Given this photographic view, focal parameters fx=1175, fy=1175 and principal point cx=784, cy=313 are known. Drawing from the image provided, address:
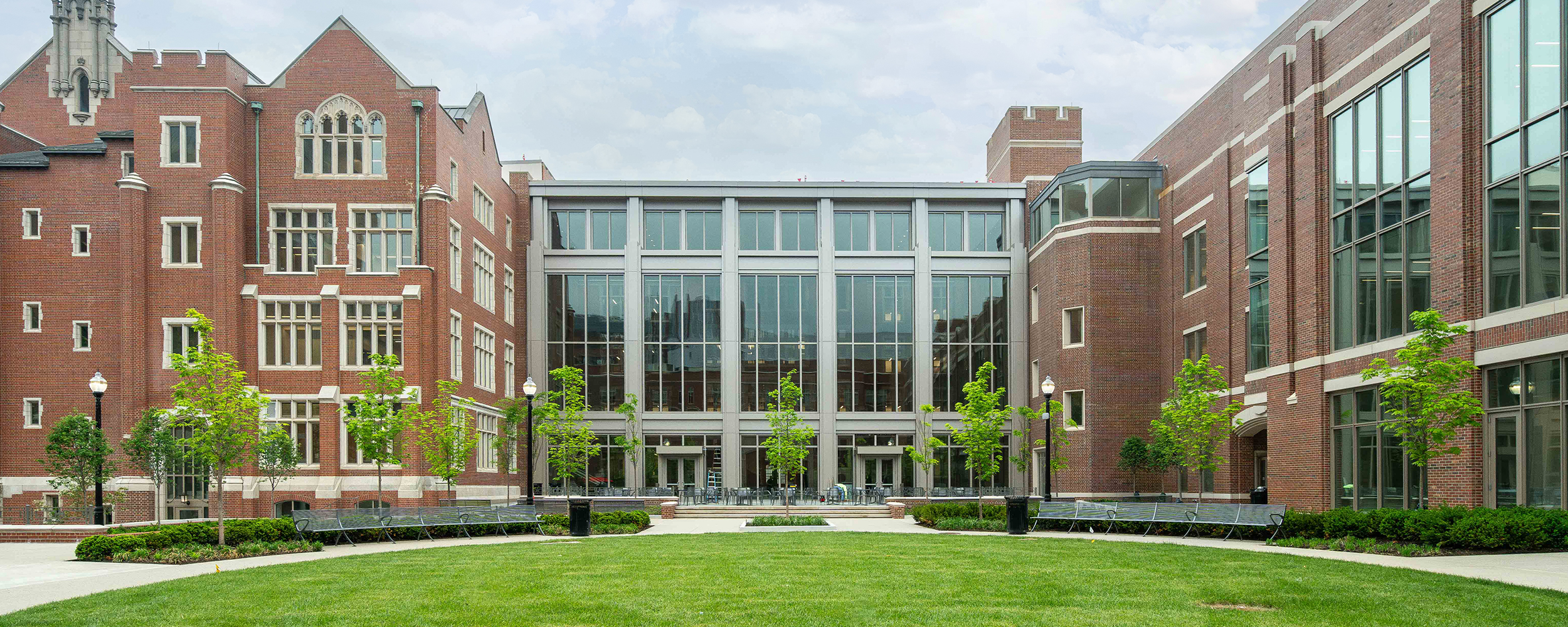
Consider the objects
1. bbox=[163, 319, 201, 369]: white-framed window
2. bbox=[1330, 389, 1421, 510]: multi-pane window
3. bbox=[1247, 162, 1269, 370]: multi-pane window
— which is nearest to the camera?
bbox=[1330, 389, 1421, 510]: multi-pane window

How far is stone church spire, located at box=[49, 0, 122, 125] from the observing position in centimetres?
4650

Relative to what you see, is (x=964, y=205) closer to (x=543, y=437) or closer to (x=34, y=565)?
(x=543, y=437)

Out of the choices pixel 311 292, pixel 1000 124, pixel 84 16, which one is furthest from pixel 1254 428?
pixel 84 16

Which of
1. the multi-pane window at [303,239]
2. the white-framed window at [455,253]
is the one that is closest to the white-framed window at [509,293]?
the white-framed window at [455,253]

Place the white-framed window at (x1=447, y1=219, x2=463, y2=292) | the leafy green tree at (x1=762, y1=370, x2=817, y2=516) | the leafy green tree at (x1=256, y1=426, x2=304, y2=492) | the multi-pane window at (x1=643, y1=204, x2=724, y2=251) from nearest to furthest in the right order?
the leafy green tree at (x1=256, y1=426, x2=304, y2=492) < the white-framed window at (x1=447, y1=219, x2=463, y2=292) < the leafy green tree at (x1=762, y1=370, x2=817, y2=516) < the multi-pane window at (x1=643, y1=204, x2=724, y2=251)

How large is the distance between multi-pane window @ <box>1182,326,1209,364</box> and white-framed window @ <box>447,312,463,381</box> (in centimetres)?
2449

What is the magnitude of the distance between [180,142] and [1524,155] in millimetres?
36593

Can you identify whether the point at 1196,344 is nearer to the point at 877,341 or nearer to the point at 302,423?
the point at 877,341

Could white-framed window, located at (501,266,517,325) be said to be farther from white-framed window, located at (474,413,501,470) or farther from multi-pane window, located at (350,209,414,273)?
multi-pane window, located at (350,209,414,273)

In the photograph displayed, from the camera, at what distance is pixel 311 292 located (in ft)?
123

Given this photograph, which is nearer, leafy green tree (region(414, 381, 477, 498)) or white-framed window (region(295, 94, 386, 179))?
leafy green tree (region(414, 381, 477, 498))

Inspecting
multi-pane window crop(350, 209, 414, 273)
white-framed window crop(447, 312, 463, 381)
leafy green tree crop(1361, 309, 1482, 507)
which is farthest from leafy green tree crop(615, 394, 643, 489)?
leafy green tree crop(1361, 309, 1482, 507)

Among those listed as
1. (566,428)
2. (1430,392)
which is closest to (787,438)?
(566,428)

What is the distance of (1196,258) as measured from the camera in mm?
39875
